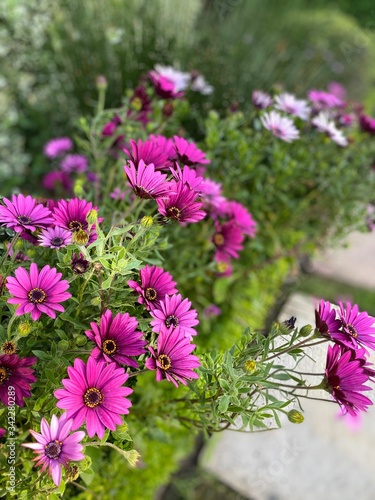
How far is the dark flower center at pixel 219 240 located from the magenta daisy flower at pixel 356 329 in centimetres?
32

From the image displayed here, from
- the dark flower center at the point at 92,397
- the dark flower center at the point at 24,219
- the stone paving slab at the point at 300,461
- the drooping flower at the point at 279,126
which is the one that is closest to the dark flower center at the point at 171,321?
the dark flower center at the point at 92,397

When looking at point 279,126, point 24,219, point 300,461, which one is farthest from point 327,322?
point 300,461

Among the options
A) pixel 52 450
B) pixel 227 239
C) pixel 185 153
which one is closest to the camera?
pixel 52 450

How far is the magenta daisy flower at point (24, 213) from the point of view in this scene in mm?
631

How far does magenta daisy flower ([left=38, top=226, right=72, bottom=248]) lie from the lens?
2.12ft

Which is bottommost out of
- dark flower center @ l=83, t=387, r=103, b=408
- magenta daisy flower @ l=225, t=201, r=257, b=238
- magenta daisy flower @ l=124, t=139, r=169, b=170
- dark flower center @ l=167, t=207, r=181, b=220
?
magenta daisy flower @ l=225, t=201, r=257, b=238

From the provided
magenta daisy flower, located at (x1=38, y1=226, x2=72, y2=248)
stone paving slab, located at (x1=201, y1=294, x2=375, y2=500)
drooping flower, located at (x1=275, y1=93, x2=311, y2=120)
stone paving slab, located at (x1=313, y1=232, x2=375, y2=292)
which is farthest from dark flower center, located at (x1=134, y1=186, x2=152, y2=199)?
stone paving slab, located at (x1=313, y1=232, x2=375, y2=292)

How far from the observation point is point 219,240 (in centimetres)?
92

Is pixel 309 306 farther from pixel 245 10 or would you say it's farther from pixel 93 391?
pixel 245 10

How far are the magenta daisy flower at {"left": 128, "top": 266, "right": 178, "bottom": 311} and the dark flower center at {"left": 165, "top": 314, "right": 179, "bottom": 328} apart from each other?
24mm

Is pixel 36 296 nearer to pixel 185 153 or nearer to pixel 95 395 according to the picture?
pixel 95 395

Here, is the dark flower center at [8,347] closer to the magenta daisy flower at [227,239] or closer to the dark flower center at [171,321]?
the dark flower center at [171,321]

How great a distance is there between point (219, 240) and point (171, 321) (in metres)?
0.34

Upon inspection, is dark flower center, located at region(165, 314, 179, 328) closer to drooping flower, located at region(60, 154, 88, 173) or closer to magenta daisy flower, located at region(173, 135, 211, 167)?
magenta daisy flower, located at region(173, 135, 211, 167)
